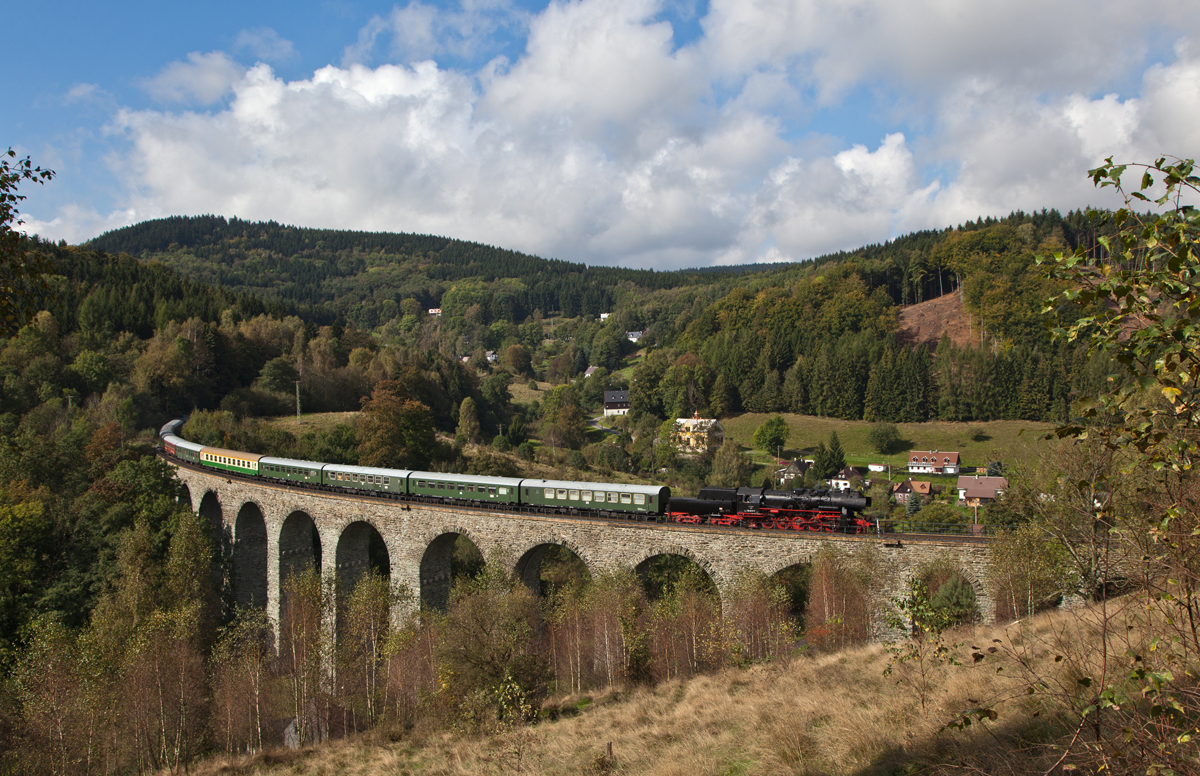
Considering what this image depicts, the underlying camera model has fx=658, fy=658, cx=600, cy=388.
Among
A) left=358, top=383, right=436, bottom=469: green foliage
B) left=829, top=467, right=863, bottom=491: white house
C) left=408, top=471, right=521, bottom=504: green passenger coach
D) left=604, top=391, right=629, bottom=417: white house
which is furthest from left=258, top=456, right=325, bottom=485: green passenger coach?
left=604, top=391, right=629, bottom=417: white house

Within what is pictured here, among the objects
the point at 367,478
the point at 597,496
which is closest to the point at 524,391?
the point at 367,478

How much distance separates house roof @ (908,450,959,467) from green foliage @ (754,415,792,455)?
587 inches

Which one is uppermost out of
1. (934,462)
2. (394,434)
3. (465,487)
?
(394,434)

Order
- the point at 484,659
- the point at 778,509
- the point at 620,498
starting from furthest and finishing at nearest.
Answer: the point at 620,498
the point at 778,509
the point at 484,659

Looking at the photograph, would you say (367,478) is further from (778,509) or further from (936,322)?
(936,322)

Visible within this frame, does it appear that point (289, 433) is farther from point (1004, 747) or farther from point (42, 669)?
point (1004, 747)

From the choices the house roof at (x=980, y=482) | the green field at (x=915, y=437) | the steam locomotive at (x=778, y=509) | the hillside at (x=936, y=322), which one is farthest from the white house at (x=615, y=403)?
the steam locomotive at (x=778, y=509)

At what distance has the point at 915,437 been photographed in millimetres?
82500

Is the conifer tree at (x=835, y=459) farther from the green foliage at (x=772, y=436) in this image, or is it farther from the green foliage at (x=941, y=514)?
the green foliage at (x=941, y=514)

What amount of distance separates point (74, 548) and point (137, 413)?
2909 cm

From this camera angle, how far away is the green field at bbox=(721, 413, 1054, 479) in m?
75.8

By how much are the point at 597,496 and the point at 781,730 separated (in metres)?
18.2

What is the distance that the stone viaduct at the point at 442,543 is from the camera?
86.0 feet

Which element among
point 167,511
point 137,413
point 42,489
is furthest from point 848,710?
point 137,413
